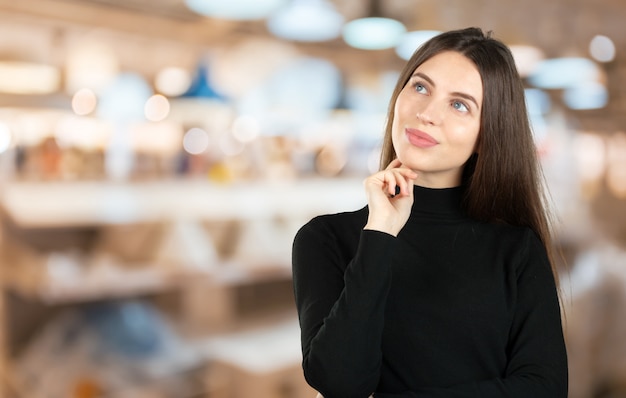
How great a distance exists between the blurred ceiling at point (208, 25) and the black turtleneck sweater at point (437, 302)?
260 cm

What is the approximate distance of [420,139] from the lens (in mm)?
1144

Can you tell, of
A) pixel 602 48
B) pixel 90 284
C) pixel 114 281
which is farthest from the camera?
pixel 602 48

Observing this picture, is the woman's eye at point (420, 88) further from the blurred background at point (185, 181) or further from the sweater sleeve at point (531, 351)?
the blurred background at point (185, 181)

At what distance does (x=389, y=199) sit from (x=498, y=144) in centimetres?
23

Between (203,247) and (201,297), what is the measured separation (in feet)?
1.90

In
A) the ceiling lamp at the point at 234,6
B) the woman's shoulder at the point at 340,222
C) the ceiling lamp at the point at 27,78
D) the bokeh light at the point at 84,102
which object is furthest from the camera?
the bokeh light at the point at 84,102

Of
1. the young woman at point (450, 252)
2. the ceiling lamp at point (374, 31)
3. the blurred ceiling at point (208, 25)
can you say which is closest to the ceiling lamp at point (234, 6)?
the ceiling lamp at point (374, 31)

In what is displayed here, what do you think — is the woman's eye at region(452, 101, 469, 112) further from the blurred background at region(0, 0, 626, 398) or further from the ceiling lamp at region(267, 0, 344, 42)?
the ceiling lamp at region(267, 0, 344, 42)

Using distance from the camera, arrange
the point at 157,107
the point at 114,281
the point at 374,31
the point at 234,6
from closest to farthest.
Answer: the point at 234,6
the point at 114,281
the point at 374,31
the point at 157,107

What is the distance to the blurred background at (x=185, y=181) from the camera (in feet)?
10.7

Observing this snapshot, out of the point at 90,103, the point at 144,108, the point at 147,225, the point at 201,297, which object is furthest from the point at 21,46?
the point at 201,297

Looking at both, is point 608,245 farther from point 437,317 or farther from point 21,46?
point 437,317

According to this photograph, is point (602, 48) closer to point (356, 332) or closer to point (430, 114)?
point (430, 114)

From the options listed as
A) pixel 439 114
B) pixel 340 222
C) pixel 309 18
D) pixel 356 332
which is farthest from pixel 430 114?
pixel 309 18
